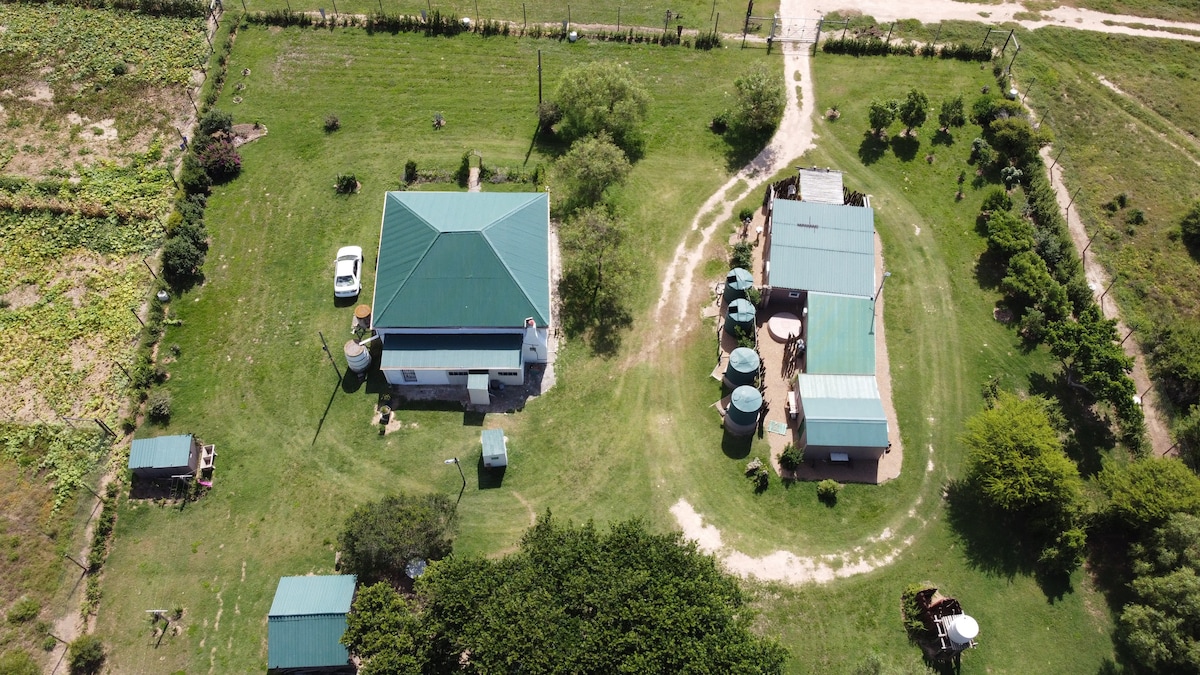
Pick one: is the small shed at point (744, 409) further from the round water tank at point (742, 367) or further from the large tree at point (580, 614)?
the large tree at point (580, 614)

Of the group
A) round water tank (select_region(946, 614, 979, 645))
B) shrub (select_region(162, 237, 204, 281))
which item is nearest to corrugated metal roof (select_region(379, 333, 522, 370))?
shrub (select_region(162, 237, 204, 281))

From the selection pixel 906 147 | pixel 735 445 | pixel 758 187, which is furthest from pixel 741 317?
pixel 906 147

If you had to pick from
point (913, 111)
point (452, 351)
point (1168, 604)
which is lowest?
point (1168, 604)

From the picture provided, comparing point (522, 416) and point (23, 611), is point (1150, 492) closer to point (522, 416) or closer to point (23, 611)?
point (522, 416)

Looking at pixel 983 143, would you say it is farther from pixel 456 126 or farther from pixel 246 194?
pixel 246 194

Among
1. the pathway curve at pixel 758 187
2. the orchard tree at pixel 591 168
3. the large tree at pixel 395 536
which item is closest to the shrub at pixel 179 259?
the large tree at pixel 395 536

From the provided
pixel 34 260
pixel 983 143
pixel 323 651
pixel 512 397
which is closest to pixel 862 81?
pixel 983 143

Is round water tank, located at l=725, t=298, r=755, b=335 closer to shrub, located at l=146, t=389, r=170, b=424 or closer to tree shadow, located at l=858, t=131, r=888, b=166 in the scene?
tree shadow, located at l=858, t=131, r=888, b=166
